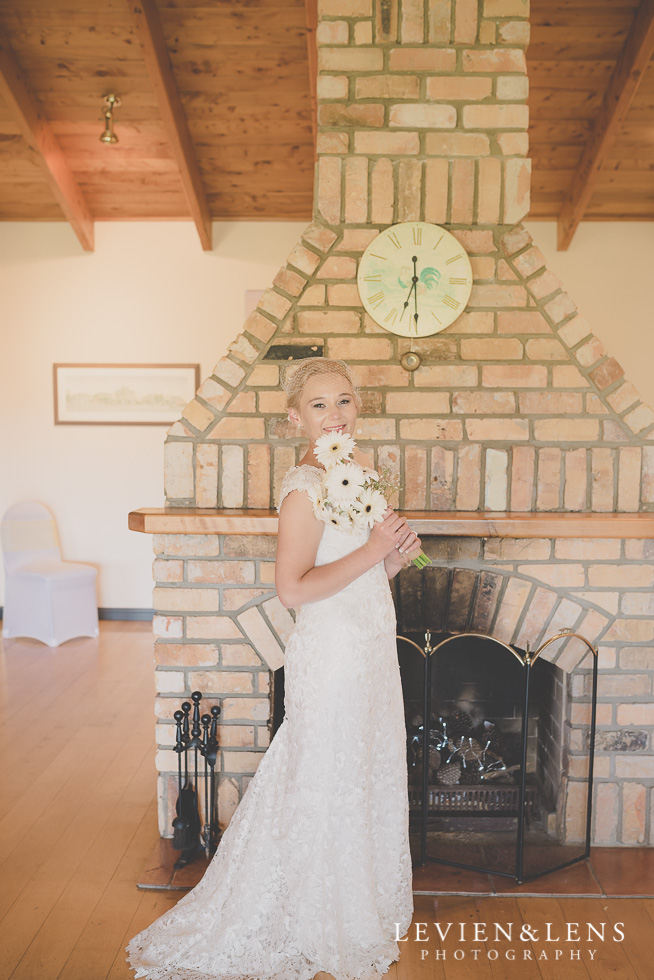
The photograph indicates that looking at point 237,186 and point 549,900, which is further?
point 237,186

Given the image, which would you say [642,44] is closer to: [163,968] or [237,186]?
[237,186]

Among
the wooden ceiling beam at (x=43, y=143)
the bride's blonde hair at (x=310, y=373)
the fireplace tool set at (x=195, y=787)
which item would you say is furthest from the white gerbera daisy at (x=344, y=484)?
the wooden ceiling beam at (x=43, y=143)

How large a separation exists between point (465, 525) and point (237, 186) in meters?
3.75

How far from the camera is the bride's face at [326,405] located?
1.99 meters

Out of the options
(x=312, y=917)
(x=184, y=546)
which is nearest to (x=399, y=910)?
(x=312, y=917)

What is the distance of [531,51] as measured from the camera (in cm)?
421

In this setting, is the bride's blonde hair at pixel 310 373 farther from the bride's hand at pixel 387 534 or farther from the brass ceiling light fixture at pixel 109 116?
the brass ceiling light fixture at pixel 109 116

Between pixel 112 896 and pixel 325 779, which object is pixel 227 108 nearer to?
pixel 325 779

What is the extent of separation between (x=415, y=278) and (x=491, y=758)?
6.66 ft

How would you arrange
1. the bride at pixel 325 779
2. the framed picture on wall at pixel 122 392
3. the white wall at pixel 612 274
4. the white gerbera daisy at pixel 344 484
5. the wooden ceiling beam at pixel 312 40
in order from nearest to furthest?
the white gerbera daisy at pixel 344 484 < the bride at pixel 325 779 < the wooden ceiling beam at pixel 312 40 < the white wall at pixel 612 274 < the framed picture on wall at pixel 122 392

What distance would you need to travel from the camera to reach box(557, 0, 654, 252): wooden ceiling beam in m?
3.89

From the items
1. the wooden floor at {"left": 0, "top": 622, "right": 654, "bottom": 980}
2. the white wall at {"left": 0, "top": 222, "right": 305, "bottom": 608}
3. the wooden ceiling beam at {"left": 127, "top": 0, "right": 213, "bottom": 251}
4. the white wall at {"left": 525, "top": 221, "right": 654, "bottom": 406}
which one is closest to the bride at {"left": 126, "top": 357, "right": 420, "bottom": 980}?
the wooden floor at {"left": 0, "top": 622, "right": 654, "bottom": 980}

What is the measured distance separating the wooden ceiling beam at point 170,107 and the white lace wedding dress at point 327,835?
3197mm

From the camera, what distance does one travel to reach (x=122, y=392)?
580cm
